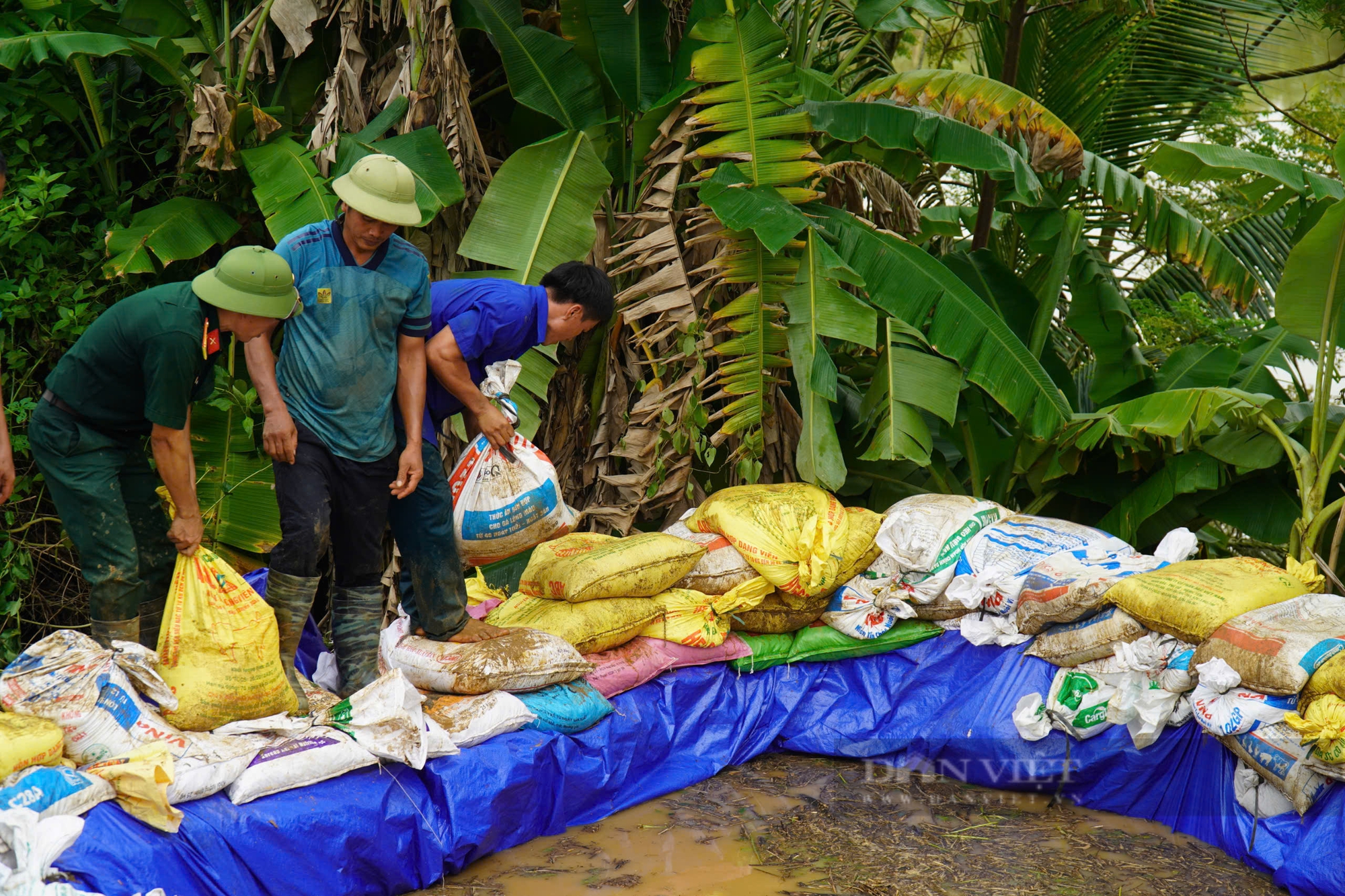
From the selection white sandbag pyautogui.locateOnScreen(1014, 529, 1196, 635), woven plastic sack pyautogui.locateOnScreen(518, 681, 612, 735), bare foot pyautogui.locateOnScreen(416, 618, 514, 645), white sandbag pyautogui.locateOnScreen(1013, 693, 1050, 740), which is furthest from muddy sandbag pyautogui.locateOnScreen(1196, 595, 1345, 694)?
bare foot pyautogui.locateOnScreen(416, 618, 514, 645)

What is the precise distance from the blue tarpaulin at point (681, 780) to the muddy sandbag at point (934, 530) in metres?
0.29

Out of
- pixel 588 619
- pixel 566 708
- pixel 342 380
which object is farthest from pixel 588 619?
pixel 342 380

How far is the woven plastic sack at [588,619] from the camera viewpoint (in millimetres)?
3674

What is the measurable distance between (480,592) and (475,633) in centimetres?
69

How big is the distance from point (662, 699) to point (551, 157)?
7.28 ft

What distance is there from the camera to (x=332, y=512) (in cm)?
327

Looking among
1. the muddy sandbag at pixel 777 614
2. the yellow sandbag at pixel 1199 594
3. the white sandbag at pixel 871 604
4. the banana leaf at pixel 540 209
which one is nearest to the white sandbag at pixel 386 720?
the muddy sandbag at pixel 777 614

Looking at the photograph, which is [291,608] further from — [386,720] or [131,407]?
[131,407]

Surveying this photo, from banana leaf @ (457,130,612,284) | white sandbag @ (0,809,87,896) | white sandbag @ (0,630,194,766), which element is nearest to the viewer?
white sandbag @ (0,809,87,896)

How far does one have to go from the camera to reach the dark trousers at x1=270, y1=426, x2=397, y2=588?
10.3ft

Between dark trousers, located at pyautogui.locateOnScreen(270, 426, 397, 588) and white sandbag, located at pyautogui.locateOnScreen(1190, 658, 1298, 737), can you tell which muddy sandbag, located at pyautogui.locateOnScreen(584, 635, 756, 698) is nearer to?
dark trousers, located at pyautogui.locateOnScreen(270, 426, 397, 588)

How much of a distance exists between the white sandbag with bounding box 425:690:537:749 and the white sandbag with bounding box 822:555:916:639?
4.45ft

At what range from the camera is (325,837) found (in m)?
2.72

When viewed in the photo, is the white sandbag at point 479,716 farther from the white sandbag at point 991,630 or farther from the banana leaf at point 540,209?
the banana leaf at point 540,209
